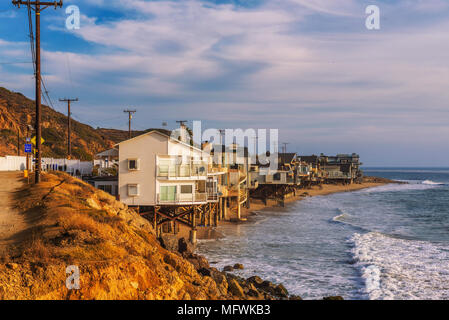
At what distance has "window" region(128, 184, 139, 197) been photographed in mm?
30406

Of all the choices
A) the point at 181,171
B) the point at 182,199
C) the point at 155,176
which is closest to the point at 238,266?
the point at 182,199

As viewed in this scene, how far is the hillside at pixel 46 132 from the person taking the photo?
67.1 m

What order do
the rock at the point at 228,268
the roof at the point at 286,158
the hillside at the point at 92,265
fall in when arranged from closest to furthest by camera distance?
1. the hillside at the point at 92,265
2. the rock at the point at 228,268
3. the roof at the point at 286,158

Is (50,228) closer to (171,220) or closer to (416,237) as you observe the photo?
(171,220)

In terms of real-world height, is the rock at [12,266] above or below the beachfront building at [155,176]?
below

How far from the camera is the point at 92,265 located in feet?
39.3

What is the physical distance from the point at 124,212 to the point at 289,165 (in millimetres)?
61201

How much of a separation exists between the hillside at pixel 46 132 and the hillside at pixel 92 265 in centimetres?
5046

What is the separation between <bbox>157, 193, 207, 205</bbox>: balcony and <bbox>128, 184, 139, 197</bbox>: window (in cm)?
174

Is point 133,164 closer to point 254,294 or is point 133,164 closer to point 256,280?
point 256,280

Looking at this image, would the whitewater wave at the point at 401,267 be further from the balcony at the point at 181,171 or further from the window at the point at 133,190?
the window at the point at 133,190

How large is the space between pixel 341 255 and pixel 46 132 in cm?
7040

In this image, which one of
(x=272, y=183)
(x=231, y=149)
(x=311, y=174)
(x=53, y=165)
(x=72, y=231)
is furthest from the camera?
(x=311, y=174)

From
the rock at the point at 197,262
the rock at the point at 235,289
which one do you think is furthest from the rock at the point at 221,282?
the rock at the point at 197,262
